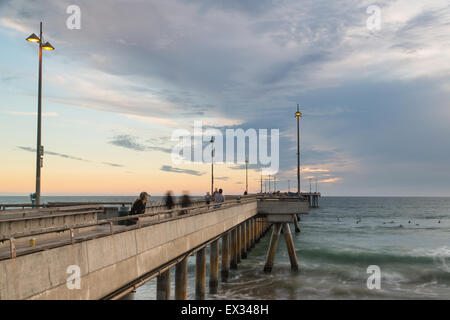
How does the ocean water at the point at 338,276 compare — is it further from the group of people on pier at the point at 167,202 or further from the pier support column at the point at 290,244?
the group of people on pier at the point at 167,202

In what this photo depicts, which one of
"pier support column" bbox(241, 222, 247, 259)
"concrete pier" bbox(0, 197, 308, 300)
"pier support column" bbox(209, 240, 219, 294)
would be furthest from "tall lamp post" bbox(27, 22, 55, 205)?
"pier support column" bbox(241, 222, 247, 259)

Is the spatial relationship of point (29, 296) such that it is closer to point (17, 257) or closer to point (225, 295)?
point (17, 257)

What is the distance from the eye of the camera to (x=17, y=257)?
575cm

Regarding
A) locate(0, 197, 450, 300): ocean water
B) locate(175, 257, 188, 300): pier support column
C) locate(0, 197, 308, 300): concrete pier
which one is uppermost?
locate(0, 197, 308, 300): concrete pier

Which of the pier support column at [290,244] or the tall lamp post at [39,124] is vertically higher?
the tall lamp post at [39,124]

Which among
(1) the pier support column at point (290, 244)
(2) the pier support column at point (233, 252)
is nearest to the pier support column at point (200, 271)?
(2) the pier support column at point (233, 252)

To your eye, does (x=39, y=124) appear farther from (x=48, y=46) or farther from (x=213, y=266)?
(x=213, y=266)

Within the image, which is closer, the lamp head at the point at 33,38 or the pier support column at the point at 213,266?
the lamp head at the point at 33,38

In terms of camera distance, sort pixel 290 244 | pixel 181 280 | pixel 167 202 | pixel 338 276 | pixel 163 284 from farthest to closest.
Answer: pixel 338 276 < pixel 290 244 < pixel 167 202 < pixel 181 280 < pixel 163 284

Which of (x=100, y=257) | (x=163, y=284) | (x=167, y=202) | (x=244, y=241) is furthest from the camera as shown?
(x=244, y=241)

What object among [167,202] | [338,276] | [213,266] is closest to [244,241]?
[338,276]

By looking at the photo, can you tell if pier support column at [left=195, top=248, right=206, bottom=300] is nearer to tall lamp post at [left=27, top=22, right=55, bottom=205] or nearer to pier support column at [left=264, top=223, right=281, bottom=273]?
tall lamp post at [left=27, top=22, right=55, bottom=205]

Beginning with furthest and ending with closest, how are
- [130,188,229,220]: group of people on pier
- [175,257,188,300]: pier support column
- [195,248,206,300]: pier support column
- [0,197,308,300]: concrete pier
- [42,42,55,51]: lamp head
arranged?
[195,248,206,300]: pier support column
[42,42,55,51]: lamp head
[175,257,188,300]: pier support column
[130,188,229,220]: group of people on pier
[0,197,308,300]: concrete pier
